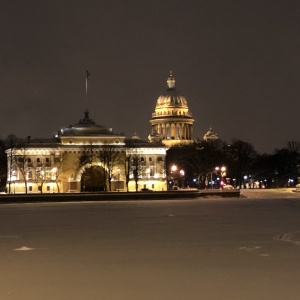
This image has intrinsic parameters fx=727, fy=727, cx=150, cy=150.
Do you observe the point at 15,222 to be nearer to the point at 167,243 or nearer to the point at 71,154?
the point at 167,243

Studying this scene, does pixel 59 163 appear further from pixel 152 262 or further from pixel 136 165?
pixel 152 262

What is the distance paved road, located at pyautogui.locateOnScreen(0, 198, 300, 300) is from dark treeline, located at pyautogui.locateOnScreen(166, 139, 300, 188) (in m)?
110

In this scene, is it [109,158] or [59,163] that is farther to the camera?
[59,163]

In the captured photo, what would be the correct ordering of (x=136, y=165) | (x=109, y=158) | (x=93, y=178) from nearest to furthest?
(x=109, y=158), (x=136, y=165), (x=93, y=178)

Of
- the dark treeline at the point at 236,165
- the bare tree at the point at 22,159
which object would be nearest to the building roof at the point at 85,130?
the bare tree at the point at 22,159

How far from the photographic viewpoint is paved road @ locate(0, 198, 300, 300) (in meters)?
17.8

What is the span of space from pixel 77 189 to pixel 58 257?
12660cm

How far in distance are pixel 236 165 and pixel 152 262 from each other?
131299 millimetres

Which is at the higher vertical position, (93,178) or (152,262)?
(93,178)

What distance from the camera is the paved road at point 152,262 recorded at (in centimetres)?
1777

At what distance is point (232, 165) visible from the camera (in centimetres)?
15375

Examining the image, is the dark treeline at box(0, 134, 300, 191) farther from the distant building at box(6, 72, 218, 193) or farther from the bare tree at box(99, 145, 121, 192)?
the bare tree at box(99, 145, 121, 192)

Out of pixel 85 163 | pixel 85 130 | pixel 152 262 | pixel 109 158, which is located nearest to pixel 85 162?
pixel 85 163

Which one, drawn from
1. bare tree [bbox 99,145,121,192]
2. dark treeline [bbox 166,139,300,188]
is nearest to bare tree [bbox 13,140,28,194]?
bare tree [bbox 99,145,121,192]
